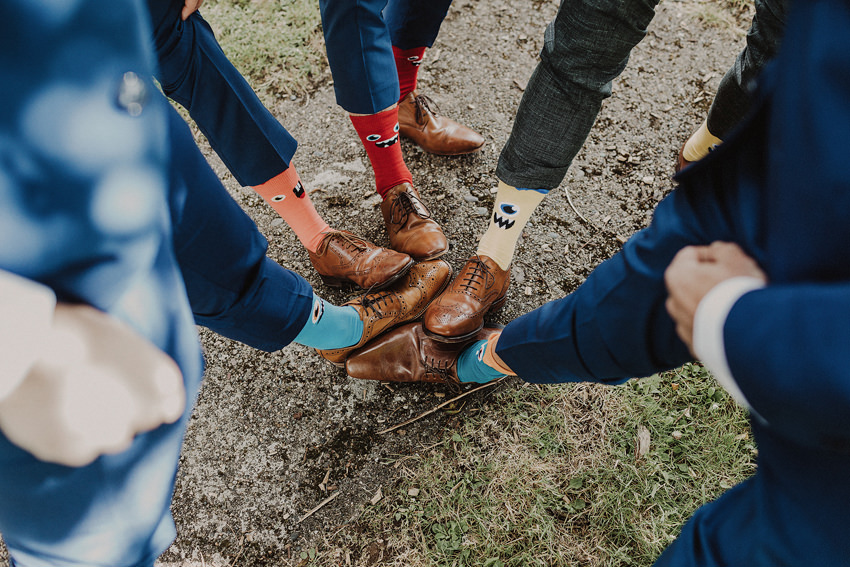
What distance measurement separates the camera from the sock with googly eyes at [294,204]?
5.97ft

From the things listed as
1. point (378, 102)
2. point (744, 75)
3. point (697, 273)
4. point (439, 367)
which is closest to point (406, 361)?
point (439, 367)

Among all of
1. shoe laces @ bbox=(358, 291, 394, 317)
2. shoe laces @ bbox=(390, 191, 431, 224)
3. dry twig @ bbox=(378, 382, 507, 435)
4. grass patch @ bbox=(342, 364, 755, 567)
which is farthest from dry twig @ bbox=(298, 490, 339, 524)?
shoe laces @ bbox=(390, 191, 431, 224)

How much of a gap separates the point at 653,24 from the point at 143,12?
308 centimetres

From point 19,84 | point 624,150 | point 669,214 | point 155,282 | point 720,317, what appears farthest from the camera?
point 624,150

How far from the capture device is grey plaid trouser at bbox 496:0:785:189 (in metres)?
1.30

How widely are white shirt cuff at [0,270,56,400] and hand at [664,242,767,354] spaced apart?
0.96m

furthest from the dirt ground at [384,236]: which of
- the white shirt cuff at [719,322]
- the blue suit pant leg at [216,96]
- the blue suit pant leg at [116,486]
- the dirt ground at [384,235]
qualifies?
the white shirt cuff at [719,322]

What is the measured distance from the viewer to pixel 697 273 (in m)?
0.79

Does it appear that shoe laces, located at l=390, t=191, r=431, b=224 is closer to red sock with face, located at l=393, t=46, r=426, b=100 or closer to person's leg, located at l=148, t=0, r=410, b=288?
person's leg, located at l=148, t=0, r=410, b=288

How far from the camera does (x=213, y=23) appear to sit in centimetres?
300

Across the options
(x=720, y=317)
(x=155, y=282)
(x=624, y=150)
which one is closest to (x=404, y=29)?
(x=624, y=150)

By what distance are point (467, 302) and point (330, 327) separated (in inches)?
21.2

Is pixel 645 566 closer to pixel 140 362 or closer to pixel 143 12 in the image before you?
pixel 140 362

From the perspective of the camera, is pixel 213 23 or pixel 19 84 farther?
pixel 213 23
